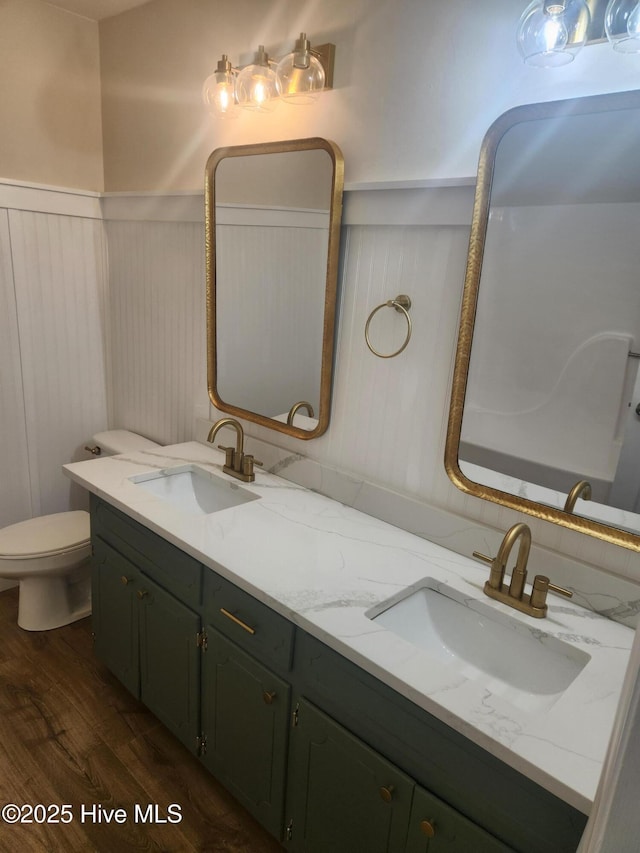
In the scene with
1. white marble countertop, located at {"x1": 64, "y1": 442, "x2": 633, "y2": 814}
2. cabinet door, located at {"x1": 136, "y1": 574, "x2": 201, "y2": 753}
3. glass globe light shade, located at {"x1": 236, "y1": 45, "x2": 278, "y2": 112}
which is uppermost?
glass globe light shade, located at {"x1": 236, "y1": 45, "x2": 278, "y2": 112}

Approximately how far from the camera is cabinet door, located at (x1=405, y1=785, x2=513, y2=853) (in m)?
1.02

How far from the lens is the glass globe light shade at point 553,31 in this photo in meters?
1.14

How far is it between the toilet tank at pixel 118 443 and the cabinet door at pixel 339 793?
1.52 metres

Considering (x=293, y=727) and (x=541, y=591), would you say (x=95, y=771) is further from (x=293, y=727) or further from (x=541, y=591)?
(x=541, y=591)

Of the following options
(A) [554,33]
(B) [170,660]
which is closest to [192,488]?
(B) [170,660]

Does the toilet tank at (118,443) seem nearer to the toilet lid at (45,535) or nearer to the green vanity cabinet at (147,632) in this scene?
the toilet lid at (45,535)

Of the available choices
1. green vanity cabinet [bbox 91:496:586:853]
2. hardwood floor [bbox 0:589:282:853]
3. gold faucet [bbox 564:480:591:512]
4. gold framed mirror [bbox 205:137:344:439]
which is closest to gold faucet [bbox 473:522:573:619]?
gold faucet [bbox 564:480:591:512]

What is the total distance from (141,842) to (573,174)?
2059 mm

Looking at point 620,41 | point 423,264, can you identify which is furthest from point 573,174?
point 423,264

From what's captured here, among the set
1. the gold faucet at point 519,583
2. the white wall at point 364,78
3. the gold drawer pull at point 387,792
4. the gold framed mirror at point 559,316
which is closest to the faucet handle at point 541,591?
the gold faucet at point 519,583

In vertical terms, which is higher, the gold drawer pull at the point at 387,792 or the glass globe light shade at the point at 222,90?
the glass globe light shade at the point at 222,90

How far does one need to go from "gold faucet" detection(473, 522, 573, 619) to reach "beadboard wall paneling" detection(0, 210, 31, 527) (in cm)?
216

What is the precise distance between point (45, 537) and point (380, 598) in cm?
162

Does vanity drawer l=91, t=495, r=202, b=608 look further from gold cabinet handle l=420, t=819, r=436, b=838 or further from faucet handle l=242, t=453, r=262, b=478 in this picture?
gold cabinet handle l=420, t=819, r=436, b=838
